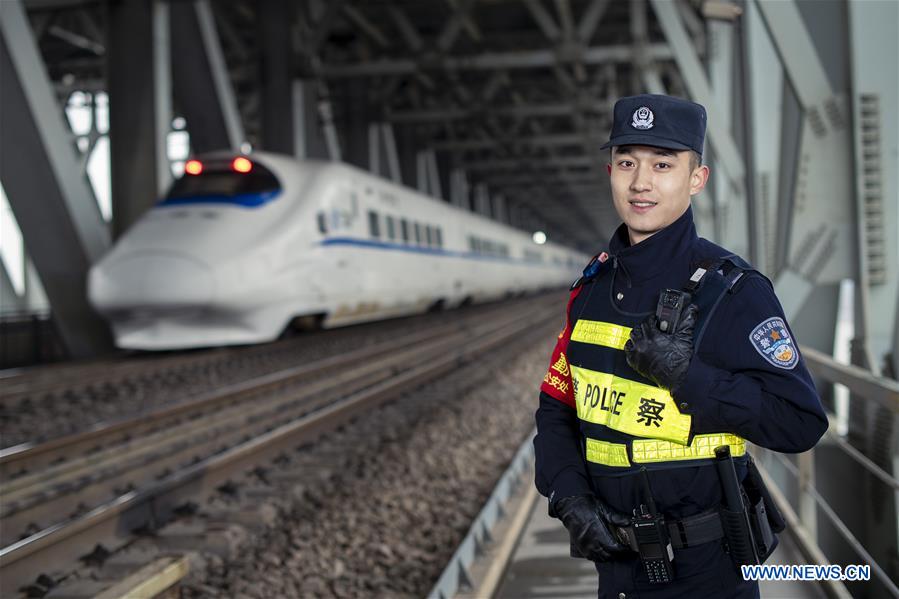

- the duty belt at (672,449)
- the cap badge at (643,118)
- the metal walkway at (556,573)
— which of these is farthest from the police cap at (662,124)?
the metal walkway at (556,573)

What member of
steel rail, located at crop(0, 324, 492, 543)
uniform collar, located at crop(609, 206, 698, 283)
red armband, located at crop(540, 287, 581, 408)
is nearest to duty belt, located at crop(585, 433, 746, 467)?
red armband, located at crop(540, 287, 581, 408)

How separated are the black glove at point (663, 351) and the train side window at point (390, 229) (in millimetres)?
Result: 12141

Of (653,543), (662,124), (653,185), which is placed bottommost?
(653,543)

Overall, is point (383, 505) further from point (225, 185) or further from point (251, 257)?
point (225, 185)

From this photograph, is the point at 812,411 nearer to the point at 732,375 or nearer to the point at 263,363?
the point at 732,375

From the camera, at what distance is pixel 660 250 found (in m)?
1.64

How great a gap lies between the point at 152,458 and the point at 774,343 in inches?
176

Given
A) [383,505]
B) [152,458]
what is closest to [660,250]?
[383,505]

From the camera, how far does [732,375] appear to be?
1507mm

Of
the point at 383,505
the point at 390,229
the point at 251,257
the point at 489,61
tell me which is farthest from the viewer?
the point at 489,61

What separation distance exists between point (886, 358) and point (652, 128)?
347 cm

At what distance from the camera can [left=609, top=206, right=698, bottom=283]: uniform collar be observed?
5.40ft

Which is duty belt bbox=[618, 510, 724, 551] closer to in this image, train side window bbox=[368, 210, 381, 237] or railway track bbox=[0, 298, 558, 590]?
railway track bbox=[0, 298, 558, 590]

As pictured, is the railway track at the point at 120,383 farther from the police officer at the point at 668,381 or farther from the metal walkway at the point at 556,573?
the police officer at the point at 668,381
